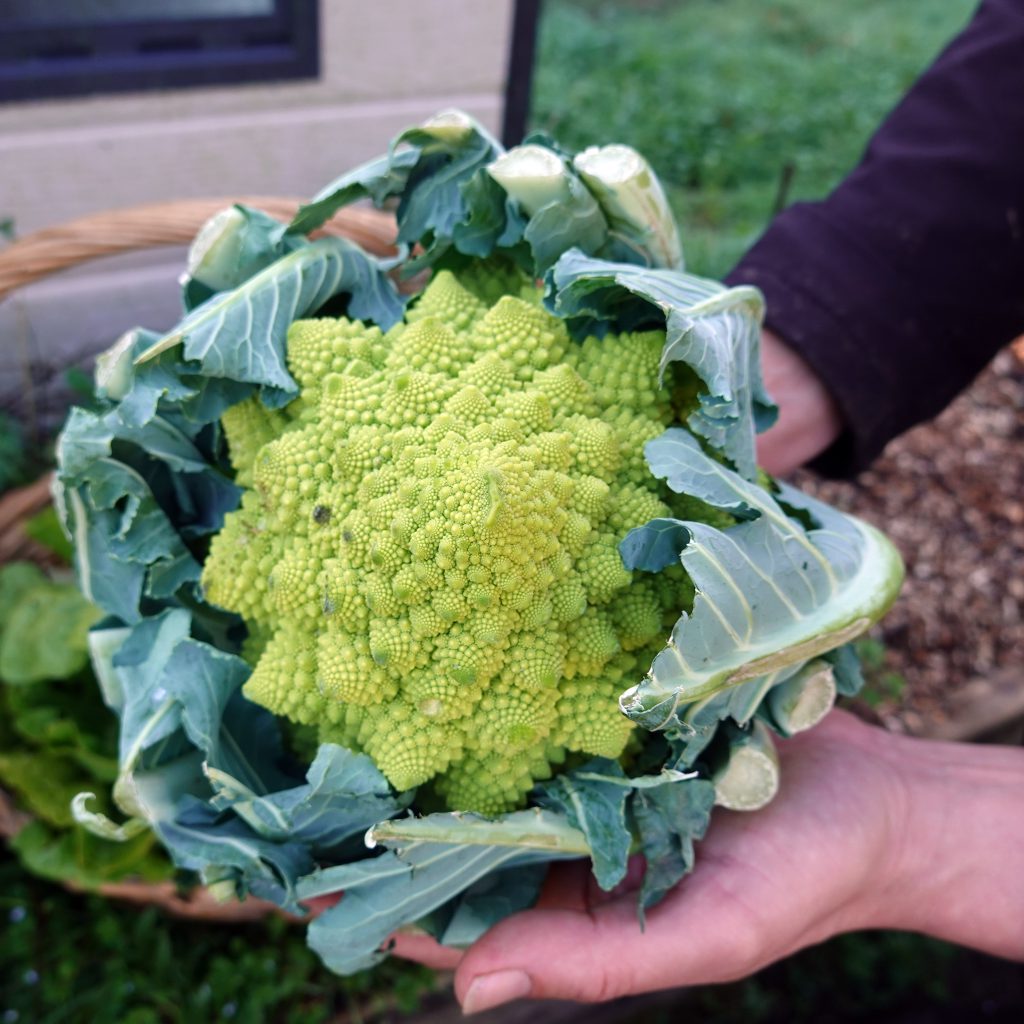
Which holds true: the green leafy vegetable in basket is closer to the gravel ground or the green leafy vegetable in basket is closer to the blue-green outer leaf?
the blue-green outer leaf

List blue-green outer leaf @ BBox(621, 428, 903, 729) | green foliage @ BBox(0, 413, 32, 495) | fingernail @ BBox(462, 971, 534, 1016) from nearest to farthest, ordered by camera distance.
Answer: blue-green outer leaf @ BBox(621, 428, 903, 729) → fingernail @ BBox(462, 971, 534, 1016) → green foliage @ BBox(0, 413, 32, 495)

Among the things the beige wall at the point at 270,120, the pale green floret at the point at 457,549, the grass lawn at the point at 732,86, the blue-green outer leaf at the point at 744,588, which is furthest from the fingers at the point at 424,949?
the grass lawn at the point at 732,86

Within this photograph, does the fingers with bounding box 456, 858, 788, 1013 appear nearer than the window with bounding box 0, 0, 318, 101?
Yes

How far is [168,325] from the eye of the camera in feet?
7.87

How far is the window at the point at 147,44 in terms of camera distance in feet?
6.41

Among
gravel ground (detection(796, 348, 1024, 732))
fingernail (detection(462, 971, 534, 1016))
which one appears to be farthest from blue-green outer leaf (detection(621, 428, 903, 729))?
gravel ground (detection(796, 348, 1024, 732))

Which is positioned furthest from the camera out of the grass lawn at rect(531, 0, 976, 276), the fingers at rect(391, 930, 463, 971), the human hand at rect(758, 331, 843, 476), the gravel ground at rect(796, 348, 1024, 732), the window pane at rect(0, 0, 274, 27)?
the grass lawn at rect(531, 0, 976, 276)

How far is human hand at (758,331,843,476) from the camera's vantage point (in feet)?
4.98

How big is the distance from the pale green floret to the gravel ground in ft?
3.92

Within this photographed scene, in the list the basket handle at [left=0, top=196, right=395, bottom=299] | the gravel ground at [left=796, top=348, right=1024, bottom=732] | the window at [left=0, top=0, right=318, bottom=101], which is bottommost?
the gravel ground at [left=796, top=348, right=1024, bottom=732]

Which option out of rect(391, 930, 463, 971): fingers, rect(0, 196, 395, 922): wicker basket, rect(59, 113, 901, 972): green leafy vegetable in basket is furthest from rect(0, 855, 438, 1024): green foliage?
rect(59, 113, 901, 972): green leafy vegetable in basket

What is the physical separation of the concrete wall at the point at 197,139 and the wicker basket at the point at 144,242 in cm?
63

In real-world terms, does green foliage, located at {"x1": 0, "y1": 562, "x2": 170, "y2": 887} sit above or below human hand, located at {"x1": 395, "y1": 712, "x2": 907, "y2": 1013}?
below

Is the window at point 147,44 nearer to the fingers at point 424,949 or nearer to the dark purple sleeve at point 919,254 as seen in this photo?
the dark purple sleeve at point 919,254
